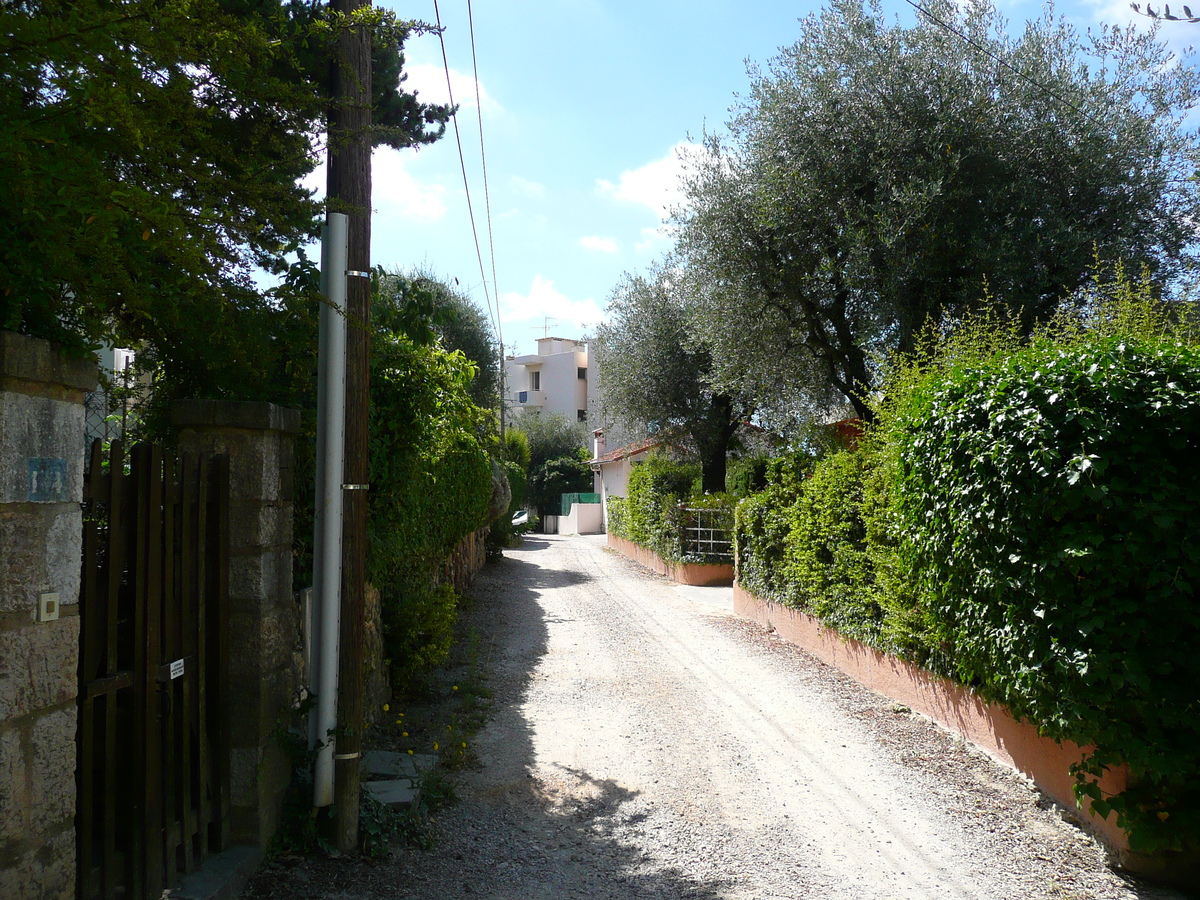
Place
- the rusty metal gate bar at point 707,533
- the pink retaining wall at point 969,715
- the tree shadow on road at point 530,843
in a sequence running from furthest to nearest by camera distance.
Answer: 1. the rusty metal gate bar at point 707,533
2. the pink retaining wall at point 969,715
3. the tree shadow on road at point 530,843

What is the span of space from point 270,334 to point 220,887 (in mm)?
2665

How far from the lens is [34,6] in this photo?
10.3ft

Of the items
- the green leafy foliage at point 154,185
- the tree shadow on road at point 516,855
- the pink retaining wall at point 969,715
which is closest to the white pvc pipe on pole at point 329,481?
the green leafy foliage at point 154,185

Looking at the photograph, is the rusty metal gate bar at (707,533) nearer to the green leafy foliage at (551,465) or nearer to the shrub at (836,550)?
the shrub at (836,550)

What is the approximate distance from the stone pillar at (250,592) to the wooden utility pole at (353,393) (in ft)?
1.09

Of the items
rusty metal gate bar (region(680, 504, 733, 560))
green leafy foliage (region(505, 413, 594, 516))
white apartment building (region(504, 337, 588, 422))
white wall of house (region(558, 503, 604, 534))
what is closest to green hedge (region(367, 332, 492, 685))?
rusty metal gate bar (region(680, 504, 733, 560))

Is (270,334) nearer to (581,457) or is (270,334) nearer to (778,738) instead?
(778,738)

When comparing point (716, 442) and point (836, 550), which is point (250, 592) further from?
point (716, 442)

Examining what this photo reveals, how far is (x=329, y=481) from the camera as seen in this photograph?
4.09 metres

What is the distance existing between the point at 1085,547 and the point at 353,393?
3858 mm

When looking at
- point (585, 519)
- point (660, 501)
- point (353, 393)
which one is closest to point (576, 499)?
point (585, 519)

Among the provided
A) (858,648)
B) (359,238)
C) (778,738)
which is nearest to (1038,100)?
(858,648)

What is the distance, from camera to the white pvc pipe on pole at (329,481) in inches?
159

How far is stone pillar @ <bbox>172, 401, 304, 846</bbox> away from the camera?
12.1ft
